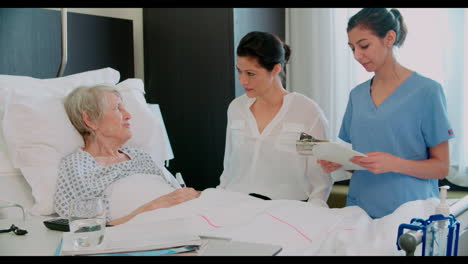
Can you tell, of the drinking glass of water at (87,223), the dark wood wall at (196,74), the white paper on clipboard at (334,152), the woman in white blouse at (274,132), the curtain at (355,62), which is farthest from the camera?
the dark wood wall at (196,74)

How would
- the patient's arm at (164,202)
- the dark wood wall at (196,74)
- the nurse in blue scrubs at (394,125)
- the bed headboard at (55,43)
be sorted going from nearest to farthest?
the nurse in blue scrubs at (394,125), the patient's arm at (164,202), the bed headboard at (55,43), the dark wood wall at (196,74)

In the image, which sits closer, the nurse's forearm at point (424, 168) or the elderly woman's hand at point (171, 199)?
the nurse's forearm at point (424, 168)

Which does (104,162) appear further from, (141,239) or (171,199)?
(141,239)

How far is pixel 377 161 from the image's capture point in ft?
4.78

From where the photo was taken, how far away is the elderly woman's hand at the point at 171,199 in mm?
1657

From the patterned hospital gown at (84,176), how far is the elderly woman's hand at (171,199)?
16 cm

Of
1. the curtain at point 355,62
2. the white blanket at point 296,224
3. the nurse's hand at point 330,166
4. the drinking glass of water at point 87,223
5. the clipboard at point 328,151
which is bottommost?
the white blanket at point 296,224

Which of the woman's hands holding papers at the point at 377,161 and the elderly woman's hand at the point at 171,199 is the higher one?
the woman's hands holding papers at the point at 377,161

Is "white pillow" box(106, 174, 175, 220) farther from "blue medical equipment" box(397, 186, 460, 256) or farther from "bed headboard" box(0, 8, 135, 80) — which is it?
"bed headboard" box(0, 8, 135, 80)

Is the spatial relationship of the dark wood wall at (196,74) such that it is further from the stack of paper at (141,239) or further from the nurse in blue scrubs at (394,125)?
the stack of paper at (141,239)

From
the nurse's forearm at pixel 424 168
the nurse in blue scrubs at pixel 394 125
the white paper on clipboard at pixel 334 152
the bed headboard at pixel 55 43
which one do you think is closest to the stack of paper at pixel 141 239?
the white paper on clipboard at pixel 334 152

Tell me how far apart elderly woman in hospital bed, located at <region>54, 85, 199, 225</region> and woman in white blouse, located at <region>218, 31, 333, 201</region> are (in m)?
0.34

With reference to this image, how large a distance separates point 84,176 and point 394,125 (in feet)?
3.47

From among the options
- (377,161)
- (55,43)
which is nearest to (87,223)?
(377,161)
